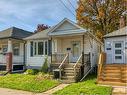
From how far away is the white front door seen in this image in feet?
73.5

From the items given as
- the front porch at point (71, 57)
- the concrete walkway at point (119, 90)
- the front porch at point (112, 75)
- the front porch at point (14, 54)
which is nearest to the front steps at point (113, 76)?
the front porch at point (112, 75)

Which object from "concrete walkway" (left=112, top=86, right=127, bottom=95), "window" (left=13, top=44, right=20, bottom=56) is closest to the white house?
"concrete walkway" (left=112, top=86, right=127, bottom=95)

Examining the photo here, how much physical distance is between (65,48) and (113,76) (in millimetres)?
8685

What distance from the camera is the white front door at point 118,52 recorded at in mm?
22391

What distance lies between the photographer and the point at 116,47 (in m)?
22.6

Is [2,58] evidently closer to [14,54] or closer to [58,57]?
[14,54]

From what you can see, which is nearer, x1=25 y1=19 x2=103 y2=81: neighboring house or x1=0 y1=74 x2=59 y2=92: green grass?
x1=0 y1=74 x2=59 y2=92: green grass

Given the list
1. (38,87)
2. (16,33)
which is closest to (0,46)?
(16,33)

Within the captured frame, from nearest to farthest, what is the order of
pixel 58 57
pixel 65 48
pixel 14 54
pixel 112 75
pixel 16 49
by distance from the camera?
pixel 112 75, pixel 58 57, pixel 65 48, pixel 14 54, pixel 16 49

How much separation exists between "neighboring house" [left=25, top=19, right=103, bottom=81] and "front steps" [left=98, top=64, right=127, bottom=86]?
249cm

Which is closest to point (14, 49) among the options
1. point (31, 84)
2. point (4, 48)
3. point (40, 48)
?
point (4, 48)

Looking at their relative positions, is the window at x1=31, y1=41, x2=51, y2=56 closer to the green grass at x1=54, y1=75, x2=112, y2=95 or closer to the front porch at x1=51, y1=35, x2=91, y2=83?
the front porch at x1=51, y1=35, x2=91, y2=83

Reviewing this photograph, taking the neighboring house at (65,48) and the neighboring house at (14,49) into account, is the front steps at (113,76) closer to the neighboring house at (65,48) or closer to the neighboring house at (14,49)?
the neighboring house at (65,48)

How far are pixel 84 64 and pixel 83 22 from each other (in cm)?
1871
